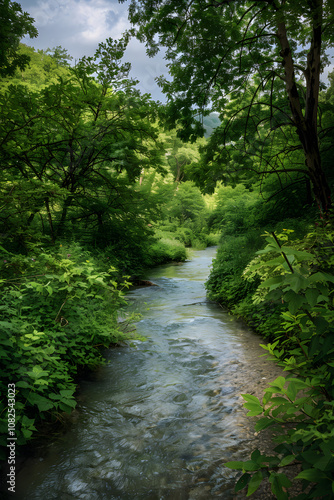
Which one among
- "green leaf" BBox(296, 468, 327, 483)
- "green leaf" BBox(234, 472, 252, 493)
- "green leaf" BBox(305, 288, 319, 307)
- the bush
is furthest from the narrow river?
the bush

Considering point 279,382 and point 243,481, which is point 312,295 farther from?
point 243,481

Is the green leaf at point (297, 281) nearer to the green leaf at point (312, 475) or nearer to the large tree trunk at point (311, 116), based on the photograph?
the green leaf at point (312, 475)

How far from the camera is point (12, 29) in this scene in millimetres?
8180

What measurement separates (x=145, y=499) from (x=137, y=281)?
895 cm

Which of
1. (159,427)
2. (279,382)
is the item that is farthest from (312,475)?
(159,427)

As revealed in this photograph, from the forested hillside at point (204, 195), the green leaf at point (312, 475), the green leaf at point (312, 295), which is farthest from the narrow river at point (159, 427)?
the green leaf at point (312, 295)

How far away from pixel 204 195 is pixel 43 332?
169 inches

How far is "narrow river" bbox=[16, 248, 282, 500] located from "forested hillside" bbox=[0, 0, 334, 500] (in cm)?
32

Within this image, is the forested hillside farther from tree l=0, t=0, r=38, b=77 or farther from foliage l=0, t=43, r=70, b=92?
foliage l=0, t=43, r=70, b=92

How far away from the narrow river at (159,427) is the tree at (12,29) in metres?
8.14

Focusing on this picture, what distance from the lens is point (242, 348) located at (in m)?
5.05

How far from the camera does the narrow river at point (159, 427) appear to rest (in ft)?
7.42

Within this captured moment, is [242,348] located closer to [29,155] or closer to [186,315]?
[186,315]

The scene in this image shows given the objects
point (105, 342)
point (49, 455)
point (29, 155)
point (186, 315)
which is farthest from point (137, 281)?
point (49, 455)
